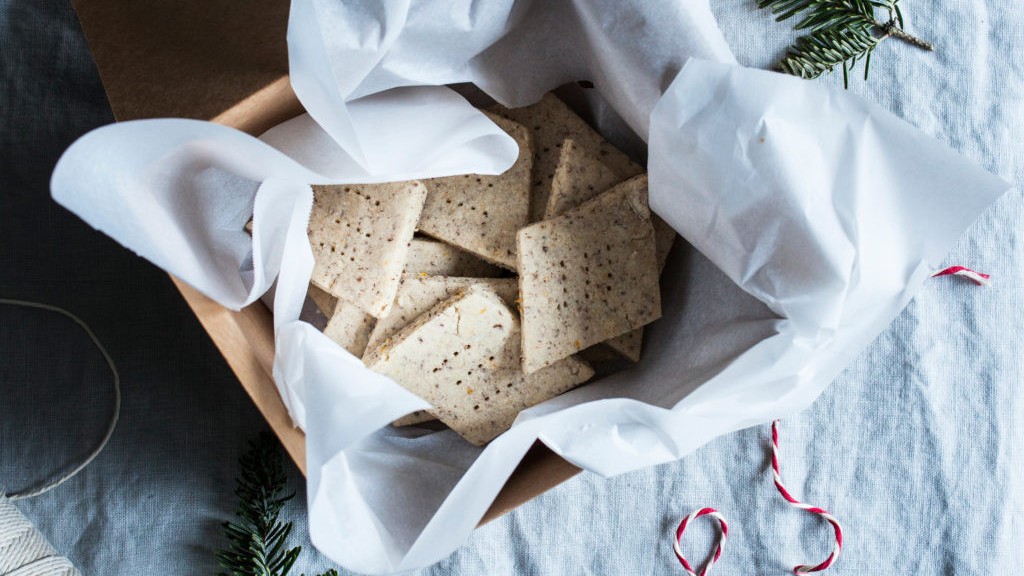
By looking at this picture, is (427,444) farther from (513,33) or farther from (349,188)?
(513,33)

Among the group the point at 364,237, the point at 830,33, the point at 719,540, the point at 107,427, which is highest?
the point at 830,33

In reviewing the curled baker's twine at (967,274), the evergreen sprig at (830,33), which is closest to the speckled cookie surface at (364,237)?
the evergreen sprig at (830,33)

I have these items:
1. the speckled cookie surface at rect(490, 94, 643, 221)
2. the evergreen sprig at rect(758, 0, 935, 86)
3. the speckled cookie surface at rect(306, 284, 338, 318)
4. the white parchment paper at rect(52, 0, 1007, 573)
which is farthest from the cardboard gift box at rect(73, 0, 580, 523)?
the evergreen sprig at rect(758, 0, 935, 86)

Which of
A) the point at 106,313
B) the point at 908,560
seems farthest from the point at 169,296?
the point at 908,560

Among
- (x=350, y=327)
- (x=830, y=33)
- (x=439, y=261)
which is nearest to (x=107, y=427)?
(x=350, y=327)

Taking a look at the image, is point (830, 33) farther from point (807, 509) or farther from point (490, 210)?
point (807, 509)

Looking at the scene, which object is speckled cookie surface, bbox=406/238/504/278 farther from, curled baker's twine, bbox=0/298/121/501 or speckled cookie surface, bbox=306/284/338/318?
curled baker's twine, bbox=0/298/121/501

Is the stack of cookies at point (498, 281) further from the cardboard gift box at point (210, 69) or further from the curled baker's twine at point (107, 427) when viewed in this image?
the curled baker's twine at point (107, 427)
